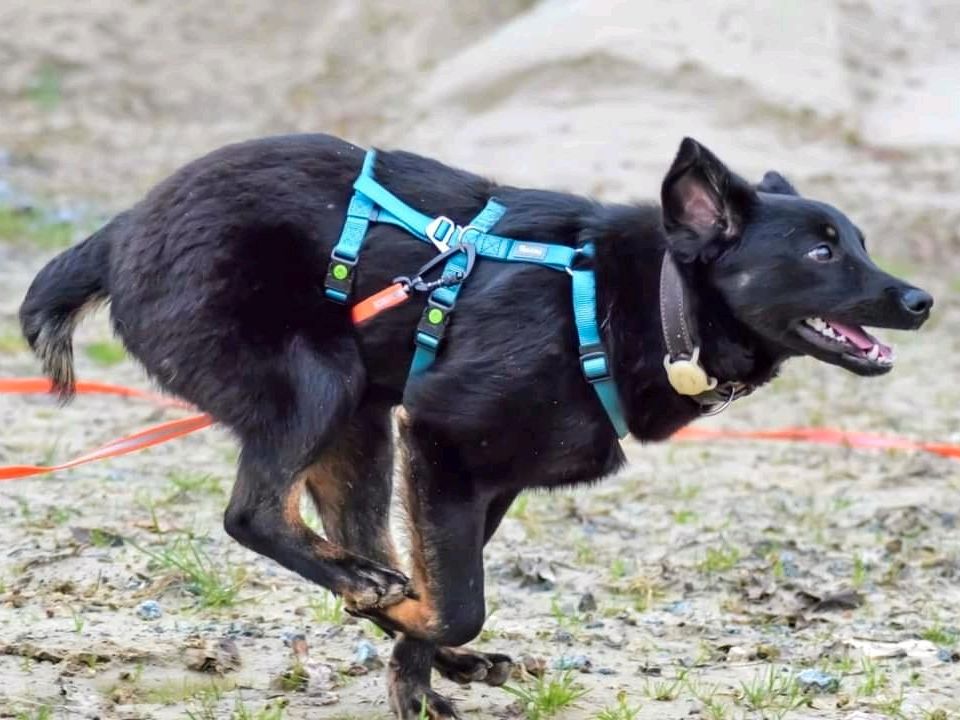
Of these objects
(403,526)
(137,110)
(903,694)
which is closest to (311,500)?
(403,526)

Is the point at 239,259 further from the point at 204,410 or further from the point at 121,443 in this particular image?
the point at 121,443

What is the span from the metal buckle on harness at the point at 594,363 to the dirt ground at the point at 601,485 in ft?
2.94

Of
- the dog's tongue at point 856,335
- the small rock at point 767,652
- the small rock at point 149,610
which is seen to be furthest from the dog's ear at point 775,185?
the small rock at point 149,610

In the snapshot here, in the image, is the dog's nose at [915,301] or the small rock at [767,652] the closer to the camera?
→ the dog's nose at [915,301]

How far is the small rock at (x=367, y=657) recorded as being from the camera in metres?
4.77

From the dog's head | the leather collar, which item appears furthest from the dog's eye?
the leather collar

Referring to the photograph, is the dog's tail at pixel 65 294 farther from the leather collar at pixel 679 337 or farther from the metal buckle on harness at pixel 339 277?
the leather collar at pixel 679 337

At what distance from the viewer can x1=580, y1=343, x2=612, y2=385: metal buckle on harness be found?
4262 mm

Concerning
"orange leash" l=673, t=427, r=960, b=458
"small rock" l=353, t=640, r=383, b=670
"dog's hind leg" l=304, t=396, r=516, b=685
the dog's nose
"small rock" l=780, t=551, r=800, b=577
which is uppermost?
the dog's nose

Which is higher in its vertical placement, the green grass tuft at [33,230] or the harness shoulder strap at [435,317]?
the harness shoulder strap at [435,317]

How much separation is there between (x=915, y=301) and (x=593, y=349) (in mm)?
846

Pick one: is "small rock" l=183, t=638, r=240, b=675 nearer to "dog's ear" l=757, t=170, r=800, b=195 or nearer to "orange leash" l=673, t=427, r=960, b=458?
"dog's ear" l=757, t=170, r=800, b=195

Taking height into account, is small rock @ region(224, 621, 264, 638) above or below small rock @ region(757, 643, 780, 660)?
above

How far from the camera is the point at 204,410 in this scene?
14.5 ft
